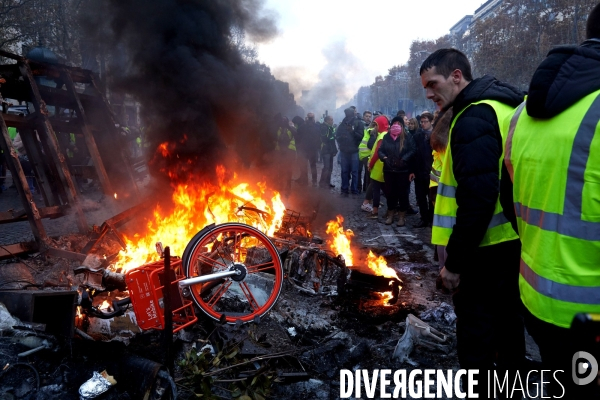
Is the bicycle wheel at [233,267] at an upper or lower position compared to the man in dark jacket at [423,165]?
lower

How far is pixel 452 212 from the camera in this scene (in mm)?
2723

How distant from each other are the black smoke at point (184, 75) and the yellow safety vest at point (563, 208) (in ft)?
20.2

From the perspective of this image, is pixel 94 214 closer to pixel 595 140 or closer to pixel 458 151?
pixel 458 151

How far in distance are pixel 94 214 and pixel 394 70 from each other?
6073cm

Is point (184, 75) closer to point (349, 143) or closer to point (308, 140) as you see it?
point (349, 143)

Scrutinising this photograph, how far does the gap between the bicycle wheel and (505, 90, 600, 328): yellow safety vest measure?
301 centimetres

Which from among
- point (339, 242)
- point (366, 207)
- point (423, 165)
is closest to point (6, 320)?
point (339, 242)

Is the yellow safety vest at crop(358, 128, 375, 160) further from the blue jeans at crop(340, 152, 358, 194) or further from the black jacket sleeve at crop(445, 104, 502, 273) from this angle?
the black jacket sleeve at crop(445, 104, 502, 273)

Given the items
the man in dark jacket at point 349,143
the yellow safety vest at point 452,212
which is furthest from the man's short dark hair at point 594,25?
→ the man in dark jacket at point 349,143

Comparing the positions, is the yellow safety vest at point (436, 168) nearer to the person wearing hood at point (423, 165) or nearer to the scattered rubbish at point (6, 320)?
the person wearing hood at point (423, 165)

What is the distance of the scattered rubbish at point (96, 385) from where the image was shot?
287 cm

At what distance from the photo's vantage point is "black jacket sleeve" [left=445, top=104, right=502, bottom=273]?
2367 millimetres

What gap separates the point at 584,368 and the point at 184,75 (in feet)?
23.8

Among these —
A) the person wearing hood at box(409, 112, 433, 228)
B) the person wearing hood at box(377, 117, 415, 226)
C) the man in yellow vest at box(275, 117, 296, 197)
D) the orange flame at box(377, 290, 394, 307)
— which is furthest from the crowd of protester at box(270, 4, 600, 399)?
the man in yellow vest at box(275, 117, 296, 197)
